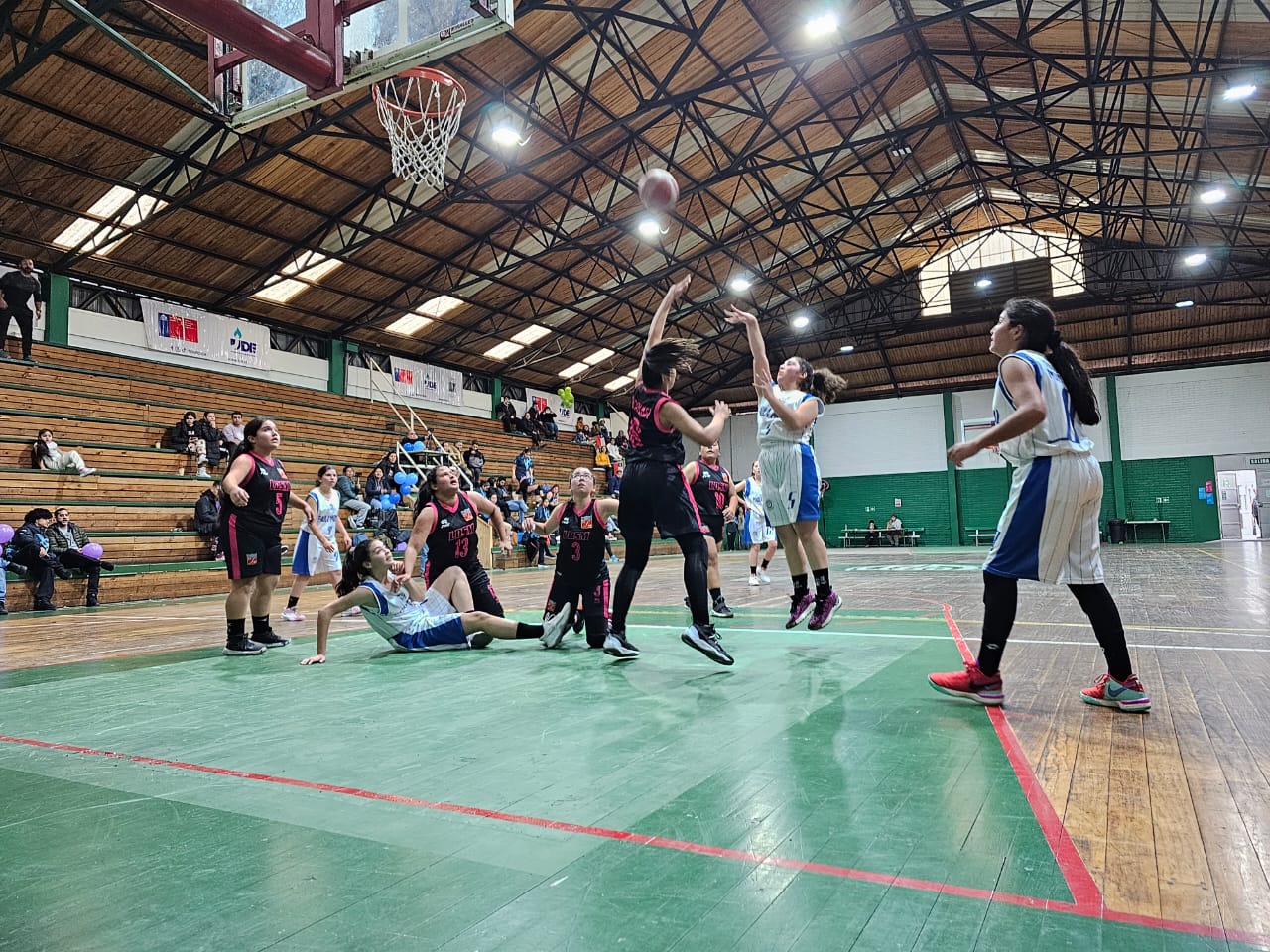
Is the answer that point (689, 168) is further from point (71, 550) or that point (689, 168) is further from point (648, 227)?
point (71, 550)

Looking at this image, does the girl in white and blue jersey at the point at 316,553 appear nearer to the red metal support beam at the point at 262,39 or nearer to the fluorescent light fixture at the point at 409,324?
the red metal support beam at the point at 262,39

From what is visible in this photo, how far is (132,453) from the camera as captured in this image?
1521cm

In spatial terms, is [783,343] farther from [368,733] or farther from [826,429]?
[368,733]

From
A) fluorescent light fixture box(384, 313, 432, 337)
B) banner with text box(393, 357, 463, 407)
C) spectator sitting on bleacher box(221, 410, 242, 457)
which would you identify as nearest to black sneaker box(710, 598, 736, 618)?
spectator sitting on bleacher box(221, 410, 242, 457)

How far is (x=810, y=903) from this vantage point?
1.68 meters

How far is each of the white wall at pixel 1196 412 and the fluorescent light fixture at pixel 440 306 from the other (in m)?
24.9

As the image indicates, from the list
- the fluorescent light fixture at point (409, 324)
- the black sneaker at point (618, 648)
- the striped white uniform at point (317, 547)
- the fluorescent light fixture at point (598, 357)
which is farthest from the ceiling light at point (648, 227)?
the black sneaker at point (618, 648)

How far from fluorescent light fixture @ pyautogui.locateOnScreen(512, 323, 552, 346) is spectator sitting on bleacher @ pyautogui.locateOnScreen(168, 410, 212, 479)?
452 inches

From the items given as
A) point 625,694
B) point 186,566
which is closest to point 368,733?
point 625,694

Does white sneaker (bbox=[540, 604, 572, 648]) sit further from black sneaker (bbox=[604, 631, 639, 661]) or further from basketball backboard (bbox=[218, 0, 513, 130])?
basketball backboard (bbox=[218, 0, 513, 130])

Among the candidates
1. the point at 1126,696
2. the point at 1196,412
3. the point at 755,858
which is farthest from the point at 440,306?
the point at 1196,412

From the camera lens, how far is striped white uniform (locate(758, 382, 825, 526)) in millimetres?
5320

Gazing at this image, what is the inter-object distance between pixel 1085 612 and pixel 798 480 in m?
2.24

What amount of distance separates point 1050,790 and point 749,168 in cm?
1827
